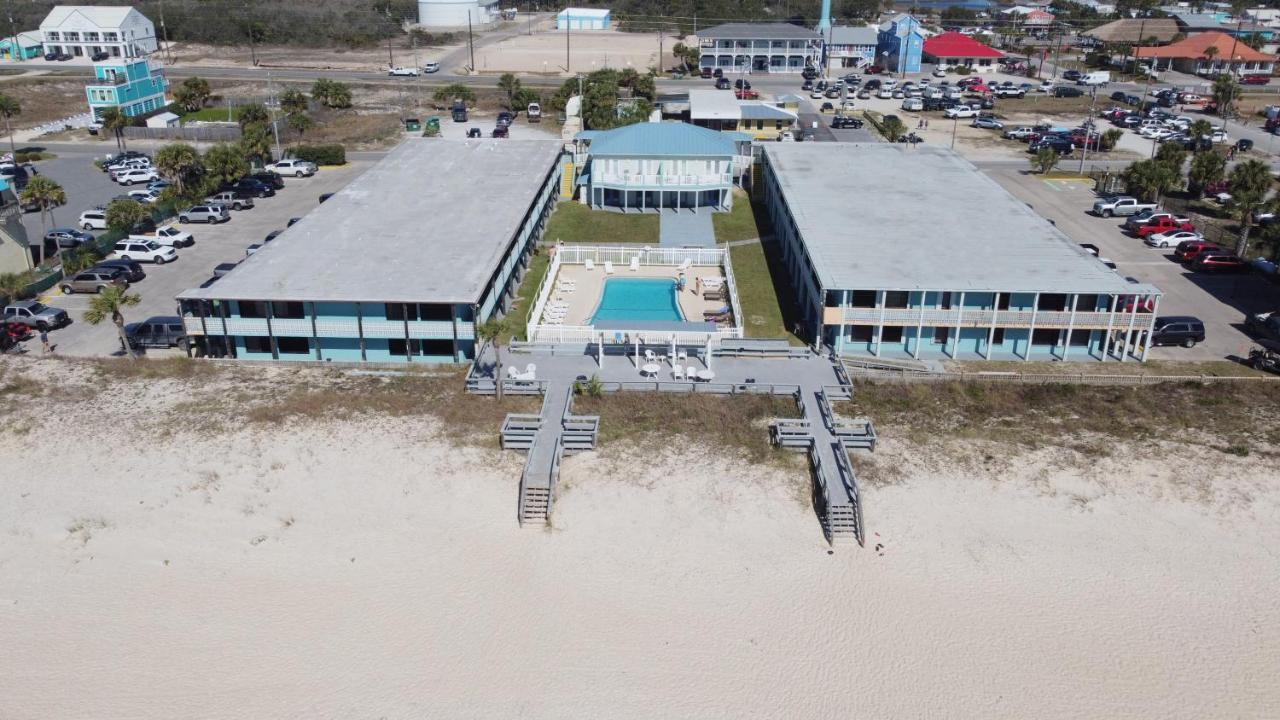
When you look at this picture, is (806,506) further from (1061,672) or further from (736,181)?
(736,181)

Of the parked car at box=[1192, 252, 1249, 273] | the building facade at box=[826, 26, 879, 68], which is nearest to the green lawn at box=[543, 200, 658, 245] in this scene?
the parked car at box=[1192, 252, 1249, 273]

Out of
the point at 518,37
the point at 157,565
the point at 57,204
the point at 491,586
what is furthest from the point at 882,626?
the point at 518,37

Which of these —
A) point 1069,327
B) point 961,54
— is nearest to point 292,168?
point 1069,327

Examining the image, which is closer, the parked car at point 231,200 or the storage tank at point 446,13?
the parked car at point 231,200

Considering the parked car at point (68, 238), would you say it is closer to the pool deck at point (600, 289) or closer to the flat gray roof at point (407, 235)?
the flat gray roof at point (407, 235)

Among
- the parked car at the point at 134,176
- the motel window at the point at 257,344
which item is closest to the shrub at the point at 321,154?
the parked car at the point at 134,176

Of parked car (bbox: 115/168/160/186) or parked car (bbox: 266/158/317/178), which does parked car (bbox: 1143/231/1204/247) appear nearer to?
parked car (bbox: 266/158/317/178)

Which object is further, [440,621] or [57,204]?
[57,204]
